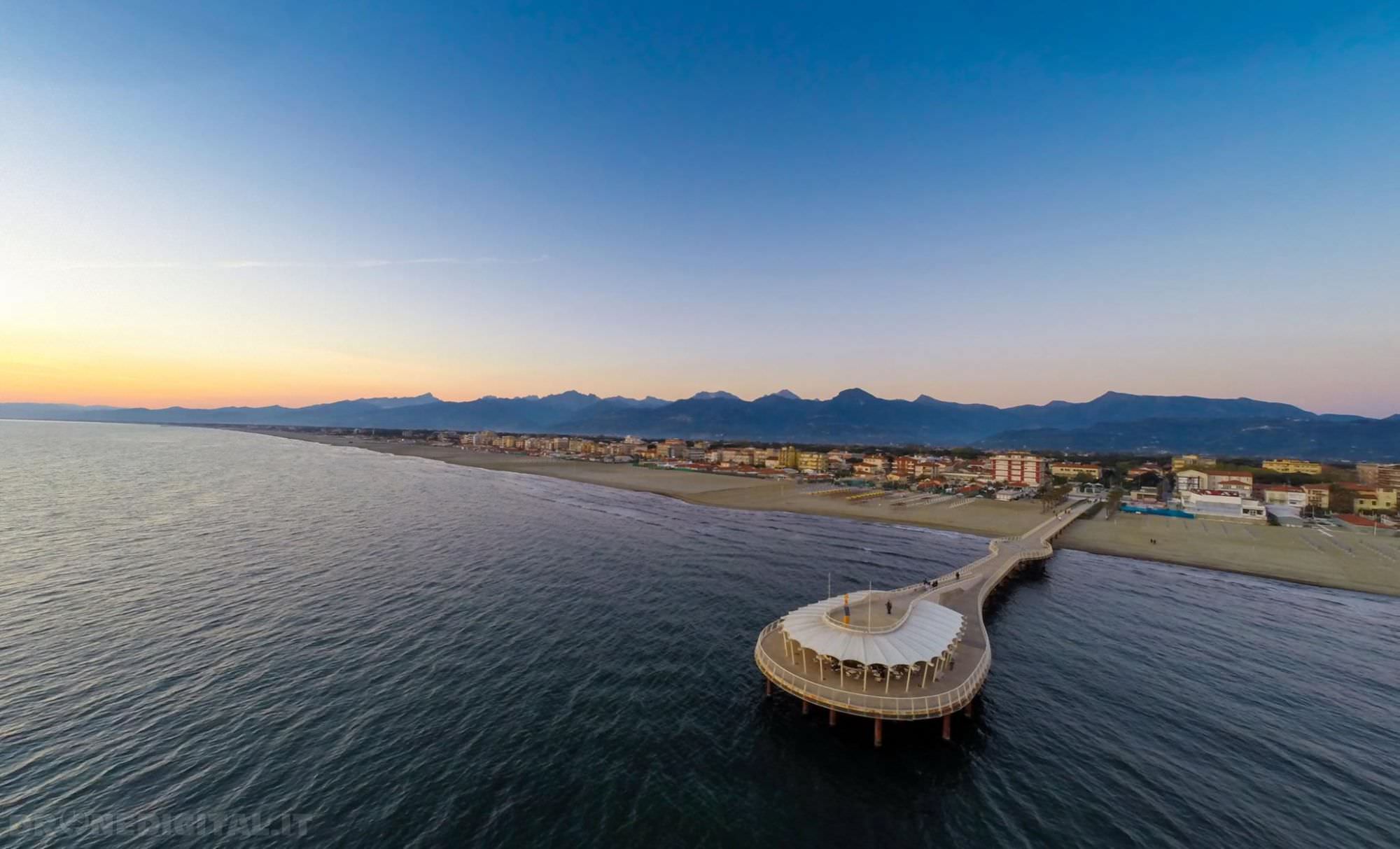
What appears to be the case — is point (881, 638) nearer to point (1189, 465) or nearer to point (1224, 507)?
point (1224, 507)

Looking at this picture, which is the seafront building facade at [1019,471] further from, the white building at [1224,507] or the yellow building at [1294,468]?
the yellow building at [1294,468]

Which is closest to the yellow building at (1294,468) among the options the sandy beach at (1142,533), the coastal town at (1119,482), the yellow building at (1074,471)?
the coastal town at (1119,482)

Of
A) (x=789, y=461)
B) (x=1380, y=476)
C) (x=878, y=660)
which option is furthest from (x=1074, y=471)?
(x=878, y=660)

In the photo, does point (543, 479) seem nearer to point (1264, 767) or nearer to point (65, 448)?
point (1264, 767)

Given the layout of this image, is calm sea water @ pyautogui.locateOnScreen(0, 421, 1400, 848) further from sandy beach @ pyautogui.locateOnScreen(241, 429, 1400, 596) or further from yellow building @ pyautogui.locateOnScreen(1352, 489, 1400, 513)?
yellow building @ pyautogui.locateOnScreen(1352, 489, 1400, 513)

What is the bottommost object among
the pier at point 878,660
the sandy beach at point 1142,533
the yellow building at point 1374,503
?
the sandy beach at point 1142,533

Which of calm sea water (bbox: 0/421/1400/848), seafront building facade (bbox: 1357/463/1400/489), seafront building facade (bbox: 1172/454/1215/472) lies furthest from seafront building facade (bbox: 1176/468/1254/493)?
calm sea water (bbox: 0/421/1400/848)
